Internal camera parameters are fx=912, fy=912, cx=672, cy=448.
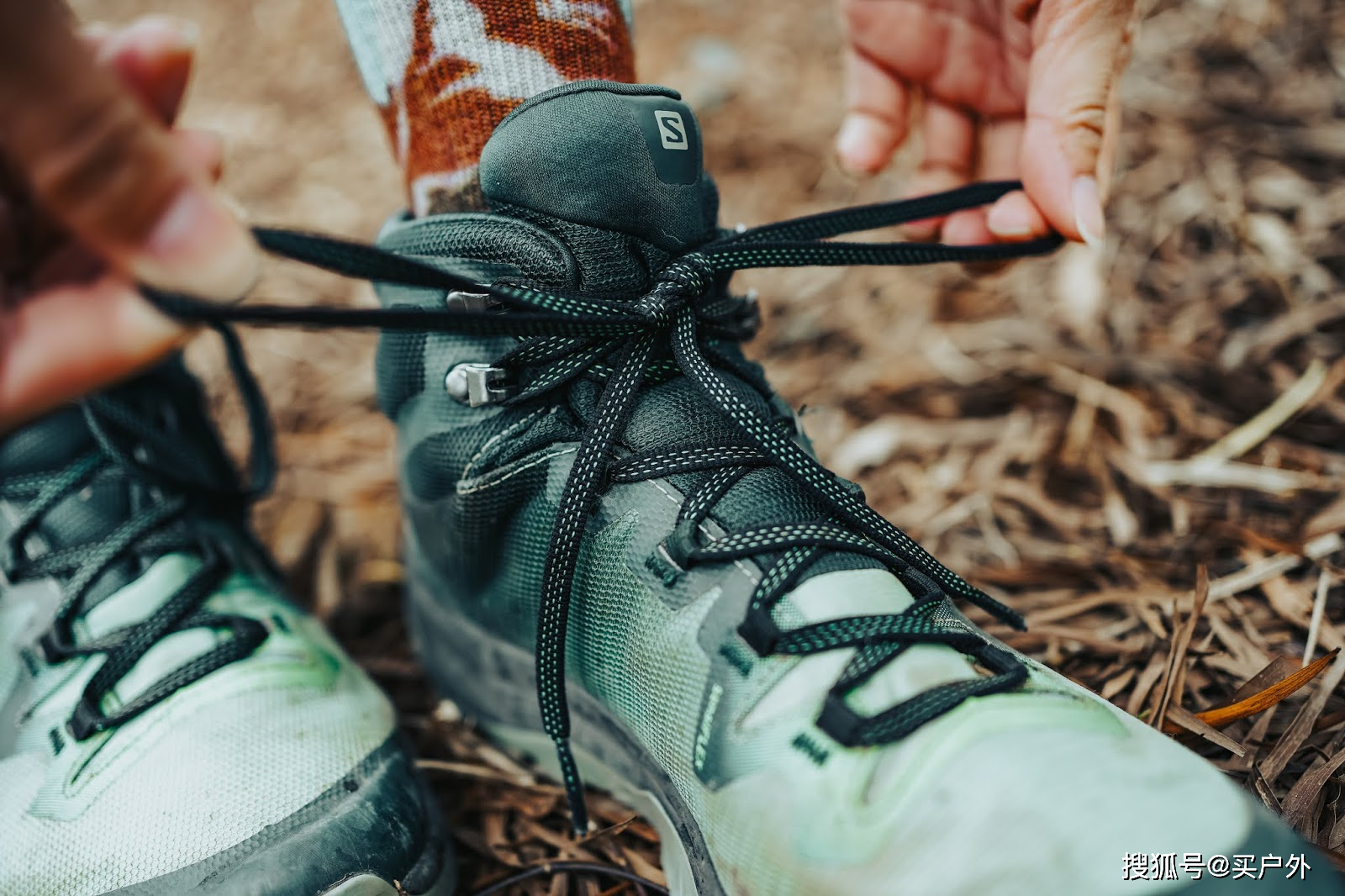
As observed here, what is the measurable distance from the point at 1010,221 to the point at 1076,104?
0.48 feet

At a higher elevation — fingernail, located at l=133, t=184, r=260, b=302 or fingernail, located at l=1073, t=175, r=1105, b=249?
fingernail, located at l=133, t=184, r=260, b=302

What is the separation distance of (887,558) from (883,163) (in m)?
0.78

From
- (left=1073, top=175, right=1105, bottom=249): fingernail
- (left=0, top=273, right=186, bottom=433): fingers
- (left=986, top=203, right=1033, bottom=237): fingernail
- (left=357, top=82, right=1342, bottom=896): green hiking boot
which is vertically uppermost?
(left=0, top=273, right=186, bottom=433): fingers

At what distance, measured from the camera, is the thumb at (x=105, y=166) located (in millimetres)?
480

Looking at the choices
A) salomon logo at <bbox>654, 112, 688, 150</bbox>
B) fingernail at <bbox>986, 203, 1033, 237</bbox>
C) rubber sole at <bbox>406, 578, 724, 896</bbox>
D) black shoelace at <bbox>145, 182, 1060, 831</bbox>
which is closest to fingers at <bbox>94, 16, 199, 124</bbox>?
black shoelace at <bbox>145, 182, 1060, 831</bbox>

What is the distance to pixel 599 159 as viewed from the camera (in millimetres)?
827

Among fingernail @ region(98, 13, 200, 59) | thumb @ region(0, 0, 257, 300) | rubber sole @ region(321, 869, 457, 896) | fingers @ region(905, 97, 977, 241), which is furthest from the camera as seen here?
Answer: fingers @ region(905, 97, 977, 241)

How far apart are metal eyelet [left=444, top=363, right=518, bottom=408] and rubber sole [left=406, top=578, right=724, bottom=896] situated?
0.29 m

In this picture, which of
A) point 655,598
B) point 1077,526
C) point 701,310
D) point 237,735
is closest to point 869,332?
point 1077,526

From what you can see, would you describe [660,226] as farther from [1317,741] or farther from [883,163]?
[1317,741]

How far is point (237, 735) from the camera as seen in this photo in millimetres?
875

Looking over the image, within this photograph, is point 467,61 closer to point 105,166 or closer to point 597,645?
point 105,166

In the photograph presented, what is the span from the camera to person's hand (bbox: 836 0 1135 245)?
1016 millimetres

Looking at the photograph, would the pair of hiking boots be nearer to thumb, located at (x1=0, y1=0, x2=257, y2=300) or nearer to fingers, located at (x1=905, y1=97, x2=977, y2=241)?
thumb, located at (x1=0, y1=0, x2=257, y2=300)
